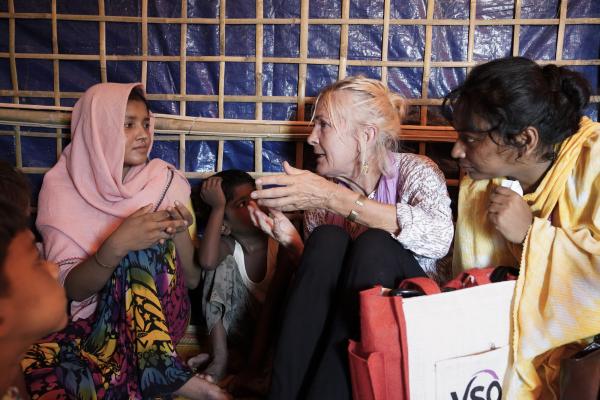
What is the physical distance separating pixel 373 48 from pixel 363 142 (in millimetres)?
629

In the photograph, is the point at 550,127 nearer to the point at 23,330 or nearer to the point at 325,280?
the point at 325,280

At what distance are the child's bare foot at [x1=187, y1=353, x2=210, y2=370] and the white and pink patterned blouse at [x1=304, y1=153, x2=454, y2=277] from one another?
1.73 ft

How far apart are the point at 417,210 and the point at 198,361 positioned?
0.88m

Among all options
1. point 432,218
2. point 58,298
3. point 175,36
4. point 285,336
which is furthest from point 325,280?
point 175,36

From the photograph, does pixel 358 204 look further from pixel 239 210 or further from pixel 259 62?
pixel 259 62

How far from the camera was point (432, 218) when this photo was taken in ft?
4.52

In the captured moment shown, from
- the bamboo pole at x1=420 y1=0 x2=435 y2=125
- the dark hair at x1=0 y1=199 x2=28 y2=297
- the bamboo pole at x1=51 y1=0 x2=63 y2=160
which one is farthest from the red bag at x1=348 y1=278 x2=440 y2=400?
the bamboo pole at x1=51 y1=0 x2=63 y2=160

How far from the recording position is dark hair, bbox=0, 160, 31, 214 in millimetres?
1278

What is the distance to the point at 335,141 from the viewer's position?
1527mm

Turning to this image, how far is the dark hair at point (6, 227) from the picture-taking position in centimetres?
75

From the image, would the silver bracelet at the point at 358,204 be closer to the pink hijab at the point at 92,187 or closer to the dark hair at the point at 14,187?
the pink hijab at the point at 92,187

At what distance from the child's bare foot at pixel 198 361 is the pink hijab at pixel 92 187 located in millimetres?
479

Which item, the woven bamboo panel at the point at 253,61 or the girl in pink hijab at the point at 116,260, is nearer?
the girl in pink hijab at the point at 116,260

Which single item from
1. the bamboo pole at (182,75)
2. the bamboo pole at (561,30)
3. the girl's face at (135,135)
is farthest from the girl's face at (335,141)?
the bamboo pole at (561,30)
